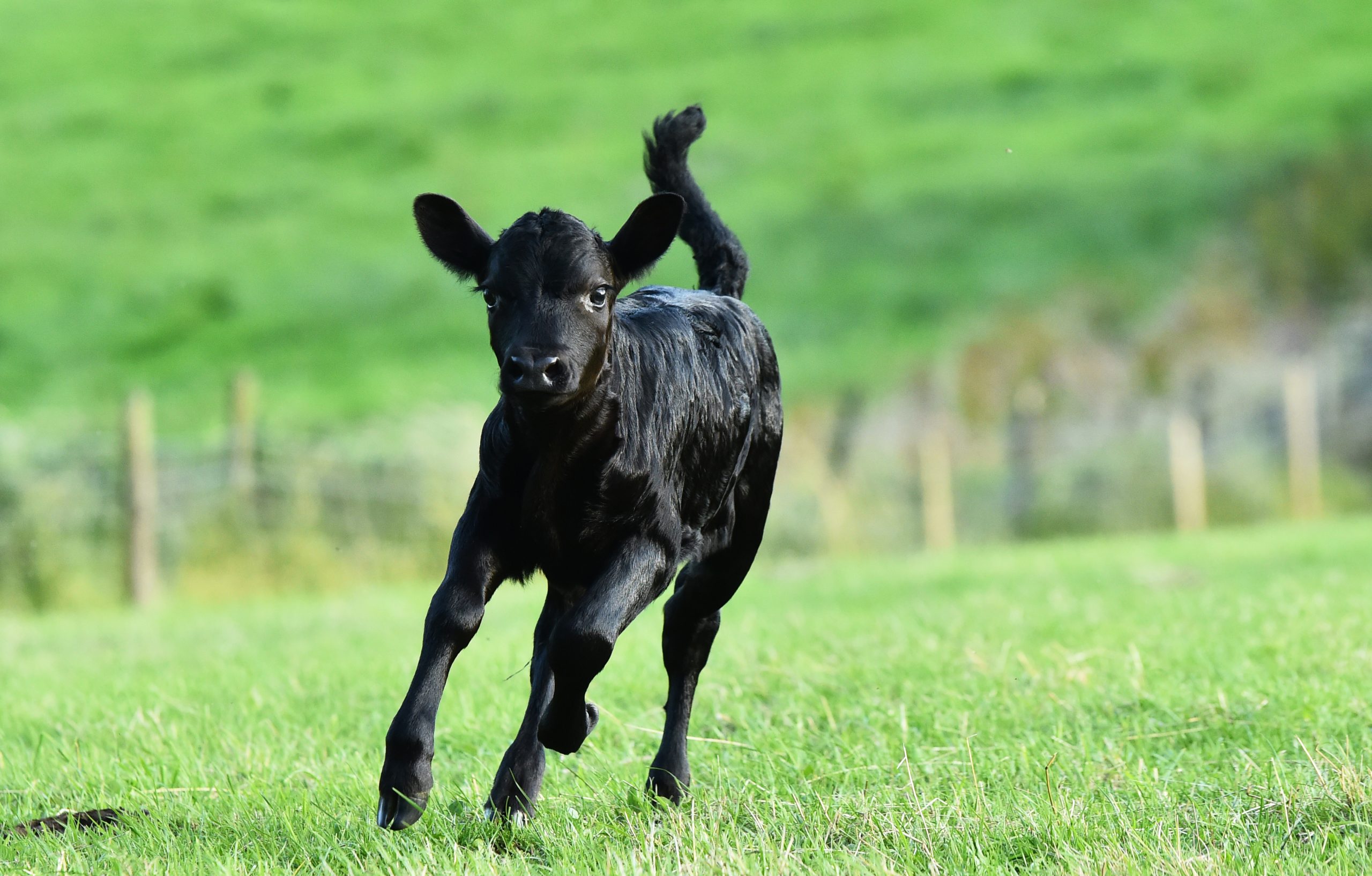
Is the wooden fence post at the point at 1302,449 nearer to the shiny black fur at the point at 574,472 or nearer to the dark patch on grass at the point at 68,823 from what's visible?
the shiny black fur at the point at 574,472

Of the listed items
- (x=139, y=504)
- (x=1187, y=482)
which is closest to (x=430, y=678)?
(x=139, y=504)

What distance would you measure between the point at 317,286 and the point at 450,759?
79.0 ft

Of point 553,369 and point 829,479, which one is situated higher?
point 553,369

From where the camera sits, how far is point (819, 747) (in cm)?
492

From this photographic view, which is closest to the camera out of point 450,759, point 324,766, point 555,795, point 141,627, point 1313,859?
point 1313,859

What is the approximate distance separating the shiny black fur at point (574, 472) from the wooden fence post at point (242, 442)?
13.0 meters

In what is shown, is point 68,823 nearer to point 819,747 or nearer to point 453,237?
point 453,237

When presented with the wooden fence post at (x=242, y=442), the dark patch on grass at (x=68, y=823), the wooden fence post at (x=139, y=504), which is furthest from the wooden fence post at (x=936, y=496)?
the dark patch on grass at (x=68, y=823)

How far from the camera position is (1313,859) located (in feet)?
10.9

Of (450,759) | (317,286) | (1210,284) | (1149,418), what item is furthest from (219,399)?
(450,759)

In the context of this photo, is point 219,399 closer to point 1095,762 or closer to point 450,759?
point 450,759

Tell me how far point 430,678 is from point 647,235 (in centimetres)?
132

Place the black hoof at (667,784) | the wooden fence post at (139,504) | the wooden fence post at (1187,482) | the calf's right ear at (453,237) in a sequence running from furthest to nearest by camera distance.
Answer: the wooden fence post at (1187,482)
the wooden fence post at (139,504)
the black hoof at (667,784)
the calf's right ear at (453,237)

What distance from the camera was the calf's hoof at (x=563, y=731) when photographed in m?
3.80
